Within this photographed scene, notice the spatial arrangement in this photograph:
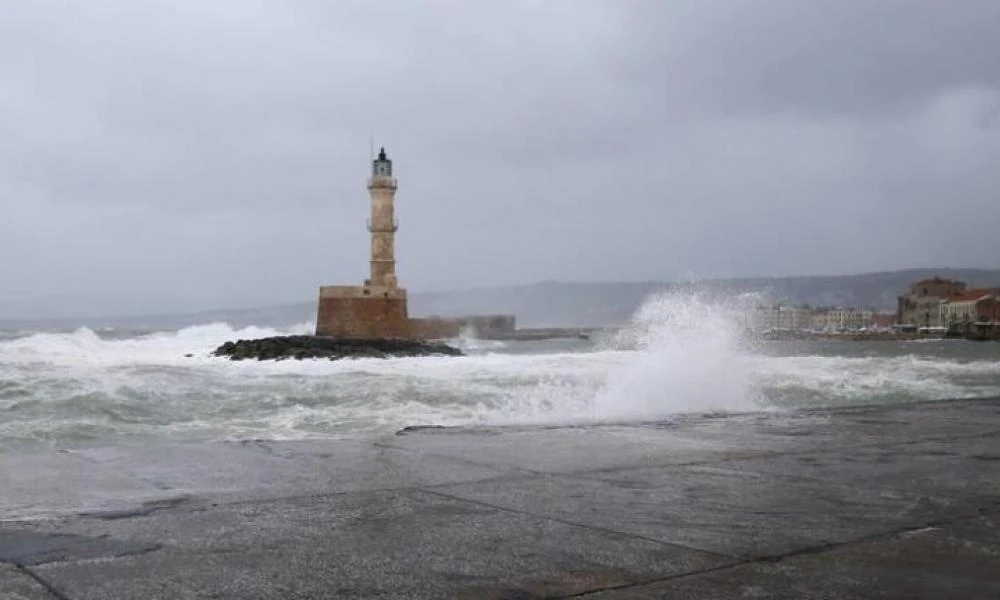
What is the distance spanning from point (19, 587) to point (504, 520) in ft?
4.45

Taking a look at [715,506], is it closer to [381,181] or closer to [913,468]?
[913,468]

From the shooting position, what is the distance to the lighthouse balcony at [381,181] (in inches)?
1676

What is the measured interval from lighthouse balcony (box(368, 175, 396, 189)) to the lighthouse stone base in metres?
4.48

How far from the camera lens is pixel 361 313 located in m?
40.8

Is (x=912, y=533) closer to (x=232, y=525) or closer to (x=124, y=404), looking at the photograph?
(x=232, y=525)

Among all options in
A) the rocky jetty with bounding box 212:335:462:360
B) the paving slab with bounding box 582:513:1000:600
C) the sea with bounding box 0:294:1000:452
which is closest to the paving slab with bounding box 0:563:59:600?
the paving slab with bounding box 582:513:1000:600

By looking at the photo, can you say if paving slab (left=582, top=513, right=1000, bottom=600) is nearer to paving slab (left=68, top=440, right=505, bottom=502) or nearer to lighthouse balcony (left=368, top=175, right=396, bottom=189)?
paving slab (left=68, top=440, right=505, bottom=502)

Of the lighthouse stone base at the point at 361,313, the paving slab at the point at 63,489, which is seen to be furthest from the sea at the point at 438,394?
the lighthouse stone base at the point at 361,313

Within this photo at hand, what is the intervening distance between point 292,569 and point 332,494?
43.3 inches

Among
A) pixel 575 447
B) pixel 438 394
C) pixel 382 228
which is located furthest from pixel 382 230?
pixel 575 447

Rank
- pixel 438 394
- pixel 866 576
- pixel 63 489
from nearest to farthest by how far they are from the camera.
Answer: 1. pixel 866 576
2. pixel 63 489
3. pixel 438 394

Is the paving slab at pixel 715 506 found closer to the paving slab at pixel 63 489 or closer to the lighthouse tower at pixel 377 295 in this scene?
the paving slab at pixel 63 489

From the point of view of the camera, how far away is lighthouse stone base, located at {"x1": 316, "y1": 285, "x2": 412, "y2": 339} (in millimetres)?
40688

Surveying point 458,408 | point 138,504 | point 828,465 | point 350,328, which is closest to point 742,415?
point 828,465
